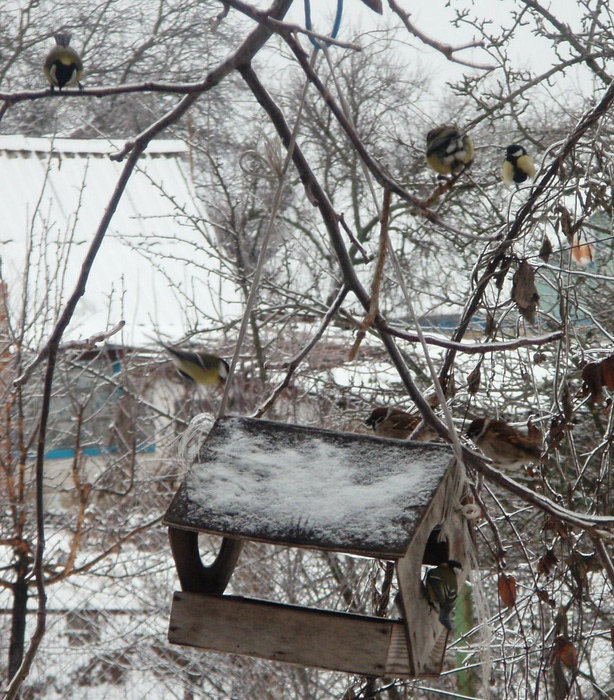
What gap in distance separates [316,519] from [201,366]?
1.24 meters

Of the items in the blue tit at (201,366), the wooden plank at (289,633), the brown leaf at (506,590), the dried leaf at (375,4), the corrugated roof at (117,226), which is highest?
the corrugated roof at (117,226)

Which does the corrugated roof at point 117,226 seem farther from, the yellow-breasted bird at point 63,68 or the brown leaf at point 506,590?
the brown leaf at point 506,590

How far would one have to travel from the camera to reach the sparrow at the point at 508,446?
2557 mm

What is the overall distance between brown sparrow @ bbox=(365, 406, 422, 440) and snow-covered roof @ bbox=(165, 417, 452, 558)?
84 cm

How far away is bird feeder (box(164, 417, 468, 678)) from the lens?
1367 mm

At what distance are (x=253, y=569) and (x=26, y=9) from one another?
7.91 m

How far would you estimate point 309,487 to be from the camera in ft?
4.79

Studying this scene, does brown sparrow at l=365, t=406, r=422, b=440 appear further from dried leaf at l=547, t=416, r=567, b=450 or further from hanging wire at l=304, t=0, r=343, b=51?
hanging wire at l=304, t=0, r=343, b=51

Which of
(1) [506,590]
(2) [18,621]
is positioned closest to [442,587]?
(1) [506,590]

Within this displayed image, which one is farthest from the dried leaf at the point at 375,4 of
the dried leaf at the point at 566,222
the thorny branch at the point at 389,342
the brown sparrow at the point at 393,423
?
the brown sparrow at the point at 393,423

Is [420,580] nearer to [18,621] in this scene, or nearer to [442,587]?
[442,587]

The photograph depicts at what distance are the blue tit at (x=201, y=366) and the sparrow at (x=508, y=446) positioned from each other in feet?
2.48

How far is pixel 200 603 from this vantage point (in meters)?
1.56

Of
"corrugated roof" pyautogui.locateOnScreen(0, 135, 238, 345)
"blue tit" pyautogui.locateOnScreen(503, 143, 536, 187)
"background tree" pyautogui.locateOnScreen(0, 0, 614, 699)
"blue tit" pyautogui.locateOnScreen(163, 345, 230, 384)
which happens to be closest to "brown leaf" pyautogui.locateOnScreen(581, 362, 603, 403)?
"background tree" pyautogui.locateOnScreen(0, 0, 614, 699)
